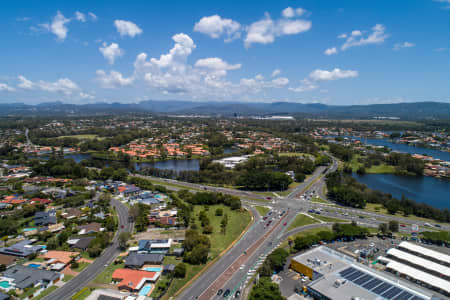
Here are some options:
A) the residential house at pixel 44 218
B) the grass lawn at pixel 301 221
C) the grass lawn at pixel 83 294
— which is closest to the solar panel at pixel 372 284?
the grass lawn at pixel 301 221

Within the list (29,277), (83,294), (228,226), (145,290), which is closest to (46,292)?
(29,277)

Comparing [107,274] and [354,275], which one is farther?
[107,274]

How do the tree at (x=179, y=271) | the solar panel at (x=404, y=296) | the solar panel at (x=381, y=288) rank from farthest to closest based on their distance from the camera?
the tree at (x=179, y=271)
the solar panel at (x=381, y=288)
the solar panel at (x=404, y=296)

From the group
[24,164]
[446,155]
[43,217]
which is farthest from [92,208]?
[446,155]

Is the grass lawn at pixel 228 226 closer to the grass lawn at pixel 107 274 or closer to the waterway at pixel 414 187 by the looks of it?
the grass lawn at pixel 107 274

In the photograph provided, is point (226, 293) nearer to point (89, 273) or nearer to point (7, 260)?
point (89, 273)


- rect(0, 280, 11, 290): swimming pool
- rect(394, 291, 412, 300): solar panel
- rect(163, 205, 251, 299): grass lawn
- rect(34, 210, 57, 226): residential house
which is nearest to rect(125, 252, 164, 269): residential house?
rect(163, 205, 251, 299): grass lawn
